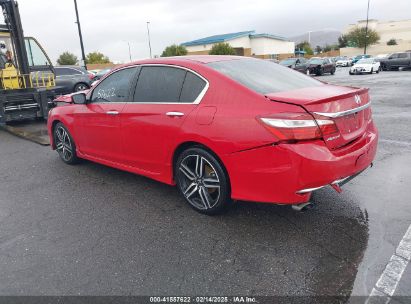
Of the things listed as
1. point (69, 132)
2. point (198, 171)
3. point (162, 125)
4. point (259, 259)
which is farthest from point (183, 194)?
point (69, 132)

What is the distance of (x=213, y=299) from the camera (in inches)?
99.3

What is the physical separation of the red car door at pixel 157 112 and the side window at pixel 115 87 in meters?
0.20

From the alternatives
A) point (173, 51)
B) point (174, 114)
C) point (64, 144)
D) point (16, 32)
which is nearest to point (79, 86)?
point (16, 32)

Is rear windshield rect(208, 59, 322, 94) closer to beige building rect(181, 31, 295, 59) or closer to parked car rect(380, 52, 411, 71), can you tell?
parked car rect(380, 52, 411, 71)

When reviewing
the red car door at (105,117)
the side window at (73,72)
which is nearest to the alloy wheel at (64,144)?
the red car door at (105,117)

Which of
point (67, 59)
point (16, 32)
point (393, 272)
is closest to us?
point (393, 272)

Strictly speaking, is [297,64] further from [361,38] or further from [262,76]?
[361,38]

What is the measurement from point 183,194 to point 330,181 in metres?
1.62

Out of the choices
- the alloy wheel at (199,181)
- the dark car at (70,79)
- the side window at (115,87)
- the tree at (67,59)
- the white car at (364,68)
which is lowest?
the white car at (364,68)

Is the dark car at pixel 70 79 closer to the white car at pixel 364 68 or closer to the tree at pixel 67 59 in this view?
the white car at pixel 364 68

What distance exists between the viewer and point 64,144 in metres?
5.77

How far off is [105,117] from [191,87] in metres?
1.49

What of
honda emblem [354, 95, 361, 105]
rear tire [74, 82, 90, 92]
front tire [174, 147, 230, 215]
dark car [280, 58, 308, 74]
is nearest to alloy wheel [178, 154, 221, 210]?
front tire [174, 147, 230, 215]

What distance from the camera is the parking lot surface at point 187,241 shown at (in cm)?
269
